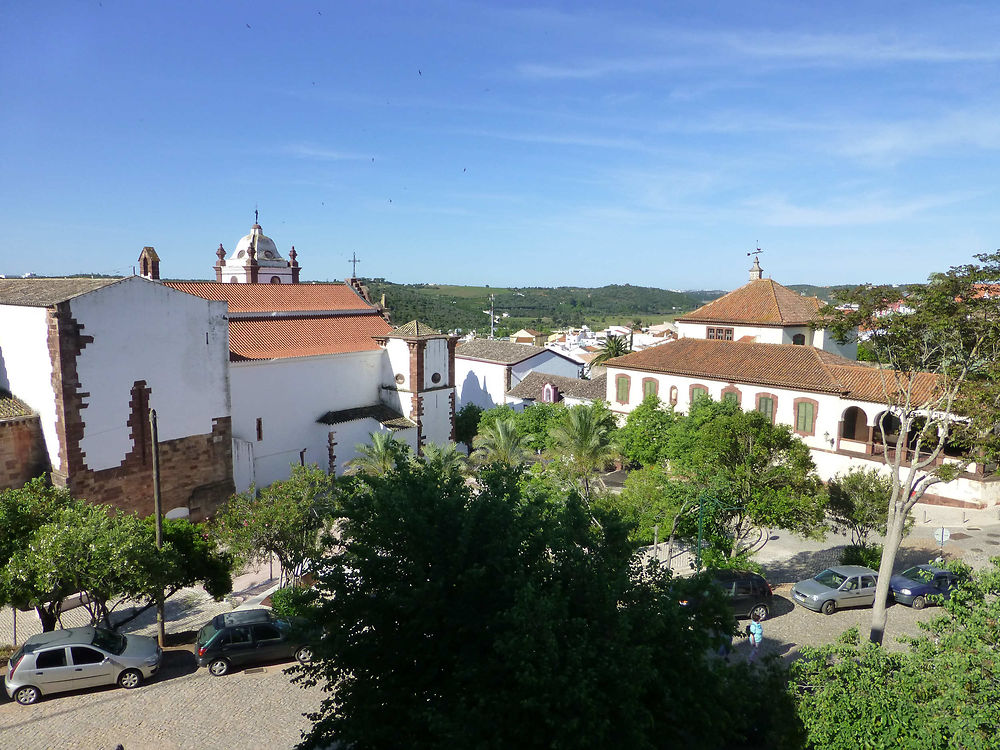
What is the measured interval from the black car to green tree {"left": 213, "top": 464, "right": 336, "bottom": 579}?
35.2ft

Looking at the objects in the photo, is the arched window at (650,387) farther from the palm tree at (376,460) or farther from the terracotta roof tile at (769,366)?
the palm tree at (376,460)

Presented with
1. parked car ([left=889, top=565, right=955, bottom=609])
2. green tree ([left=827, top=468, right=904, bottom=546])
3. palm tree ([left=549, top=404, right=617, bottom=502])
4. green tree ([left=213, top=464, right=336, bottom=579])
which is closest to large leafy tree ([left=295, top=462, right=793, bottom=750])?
green tree ([left=213, top=464, right=336, bottom=579])

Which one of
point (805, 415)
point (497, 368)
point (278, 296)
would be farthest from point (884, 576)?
point (497, 368)

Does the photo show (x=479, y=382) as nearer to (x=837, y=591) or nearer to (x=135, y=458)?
(x=135, y=458)

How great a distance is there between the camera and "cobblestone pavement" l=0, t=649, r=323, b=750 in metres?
12.0

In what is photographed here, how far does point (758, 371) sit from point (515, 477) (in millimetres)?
24462

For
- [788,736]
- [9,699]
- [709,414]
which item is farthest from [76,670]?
[709,414]

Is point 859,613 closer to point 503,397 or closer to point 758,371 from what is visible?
point 758,371

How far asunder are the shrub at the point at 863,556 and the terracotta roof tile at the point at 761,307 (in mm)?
18871

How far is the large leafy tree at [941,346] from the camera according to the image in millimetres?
15336

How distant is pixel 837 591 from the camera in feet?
59.9

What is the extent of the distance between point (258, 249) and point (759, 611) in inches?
1551

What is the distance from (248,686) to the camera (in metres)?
14.1

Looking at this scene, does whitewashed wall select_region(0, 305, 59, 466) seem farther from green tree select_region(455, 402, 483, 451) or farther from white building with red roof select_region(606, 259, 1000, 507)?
white building with red roof select_region(606, 259, 1000, 507)
